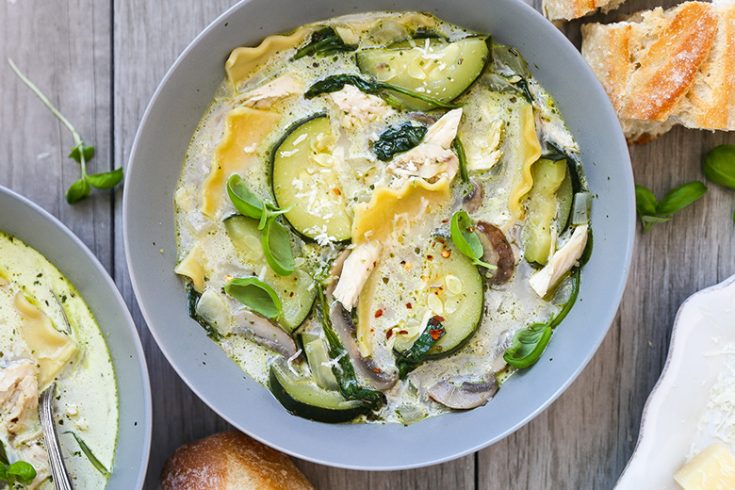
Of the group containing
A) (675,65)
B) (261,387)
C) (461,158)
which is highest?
(675,65)

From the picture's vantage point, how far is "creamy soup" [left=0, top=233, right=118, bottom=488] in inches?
114

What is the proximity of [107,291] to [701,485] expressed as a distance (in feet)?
7.15

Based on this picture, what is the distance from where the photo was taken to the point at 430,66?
9.57 ft

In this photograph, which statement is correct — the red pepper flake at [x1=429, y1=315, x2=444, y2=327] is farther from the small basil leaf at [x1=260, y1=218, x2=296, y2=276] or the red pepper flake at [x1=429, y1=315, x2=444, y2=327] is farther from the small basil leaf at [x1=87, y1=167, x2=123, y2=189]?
the small basil leaf at [x1=87, y1=167, x2=123, y2=189]

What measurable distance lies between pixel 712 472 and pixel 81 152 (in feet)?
8.40

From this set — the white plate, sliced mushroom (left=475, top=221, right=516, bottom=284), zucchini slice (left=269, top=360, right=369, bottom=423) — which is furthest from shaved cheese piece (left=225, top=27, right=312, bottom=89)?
the white plate

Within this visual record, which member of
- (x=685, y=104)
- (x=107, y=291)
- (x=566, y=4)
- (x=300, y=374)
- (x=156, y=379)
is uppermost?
(x=566, y=4)

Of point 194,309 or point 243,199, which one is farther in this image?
point 194,309

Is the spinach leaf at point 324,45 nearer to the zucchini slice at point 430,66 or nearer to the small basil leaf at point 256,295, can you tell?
the zucchini slice at point 430,66

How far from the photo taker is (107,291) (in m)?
2.78

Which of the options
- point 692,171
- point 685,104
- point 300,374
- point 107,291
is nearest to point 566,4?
point 685,104

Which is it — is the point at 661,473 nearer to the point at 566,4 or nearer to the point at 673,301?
the point at 673,301

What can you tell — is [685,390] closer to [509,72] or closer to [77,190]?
[509,72]

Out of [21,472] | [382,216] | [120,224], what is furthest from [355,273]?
[21,472]
